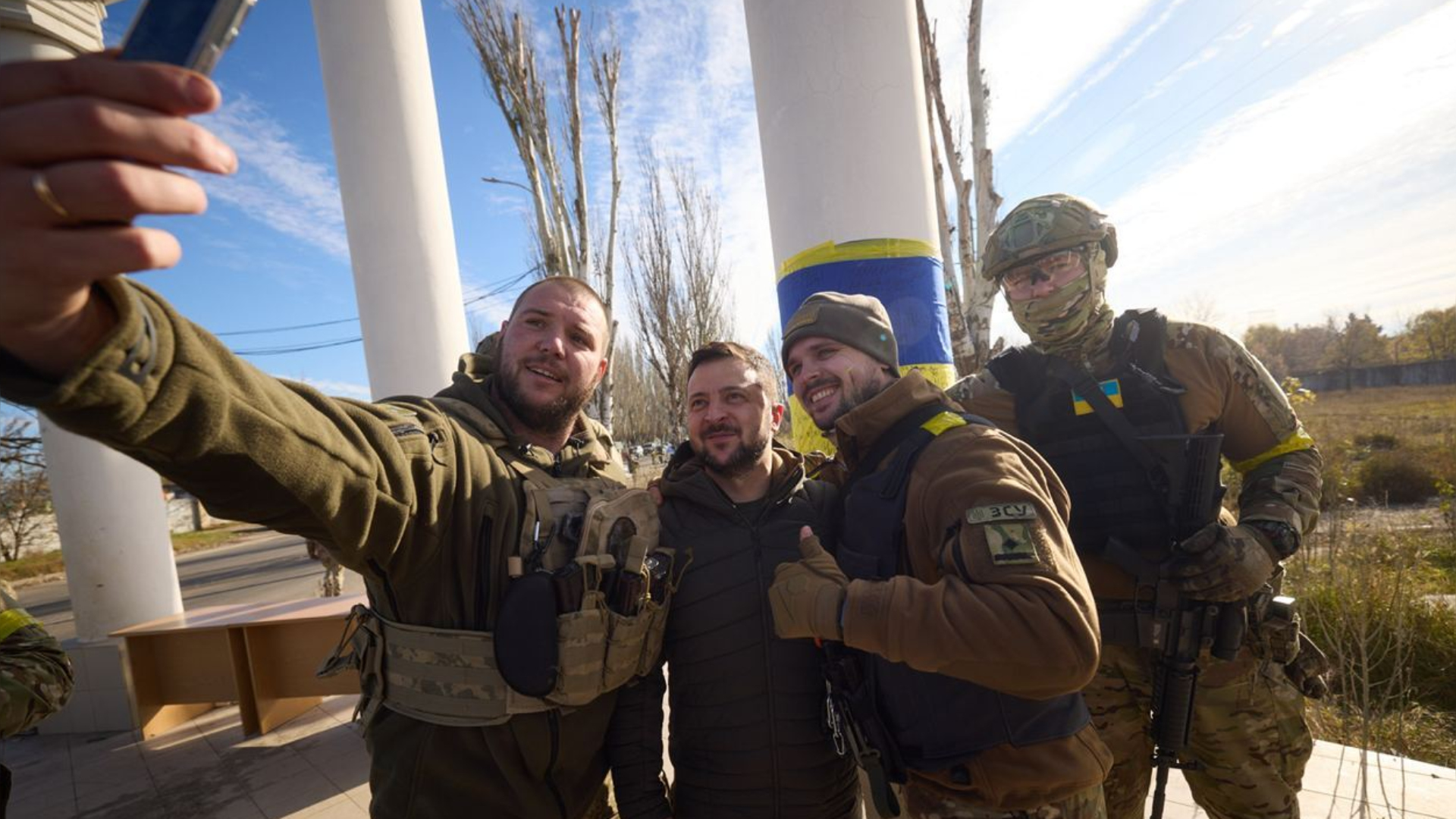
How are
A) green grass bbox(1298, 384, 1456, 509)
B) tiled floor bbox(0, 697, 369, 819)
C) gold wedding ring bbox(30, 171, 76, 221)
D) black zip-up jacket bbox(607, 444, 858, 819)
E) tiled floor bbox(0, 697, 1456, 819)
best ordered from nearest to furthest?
gold wedding ring bbox(30, 171, 76, 221)
black zip-up jacket bbox(607, 444, 858, 819)
tiled floor bbox(0, 697, 1456, 819)
tiled floor bbox(0, 697, 369, 819)
green grass bbox(1298, 384, 1456, 509)

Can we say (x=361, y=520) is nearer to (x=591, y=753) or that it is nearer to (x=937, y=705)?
(x=591, y=753)

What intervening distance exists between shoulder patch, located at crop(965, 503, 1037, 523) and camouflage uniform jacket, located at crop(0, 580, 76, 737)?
2.94 m

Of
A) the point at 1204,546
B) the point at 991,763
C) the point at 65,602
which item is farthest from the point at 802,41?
the point at 65,602

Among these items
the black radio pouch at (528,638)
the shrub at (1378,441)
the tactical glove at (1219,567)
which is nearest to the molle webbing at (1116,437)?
the tactical glove at (1219,567)

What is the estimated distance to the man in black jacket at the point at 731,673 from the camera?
5.39 feet

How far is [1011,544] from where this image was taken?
3.97ft

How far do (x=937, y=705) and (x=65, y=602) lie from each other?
18.2 meters

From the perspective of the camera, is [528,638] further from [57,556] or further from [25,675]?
[57,556]

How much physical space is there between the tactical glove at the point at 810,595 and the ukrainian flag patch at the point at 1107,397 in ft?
4.30

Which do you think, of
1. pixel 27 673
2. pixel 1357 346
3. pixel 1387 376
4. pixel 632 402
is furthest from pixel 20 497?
pixel 1357 346

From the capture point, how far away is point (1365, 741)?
2150 mm

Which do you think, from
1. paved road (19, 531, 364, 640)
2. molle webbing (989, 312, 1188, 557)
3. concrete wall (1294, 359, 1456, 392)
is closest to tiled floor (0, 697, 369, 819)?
paved road (19, 531, 364, 640)

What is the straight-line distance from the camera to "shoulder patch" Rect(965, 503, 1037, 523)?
123 centimetres

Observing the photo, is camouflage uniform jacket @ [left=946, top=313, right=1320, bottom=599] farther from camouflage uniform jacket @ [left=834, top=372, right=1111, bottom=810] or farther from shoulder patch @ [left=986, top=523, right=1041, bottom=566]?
shoulder patch @ [left=986, top=523, right=1041, bottom=566]
